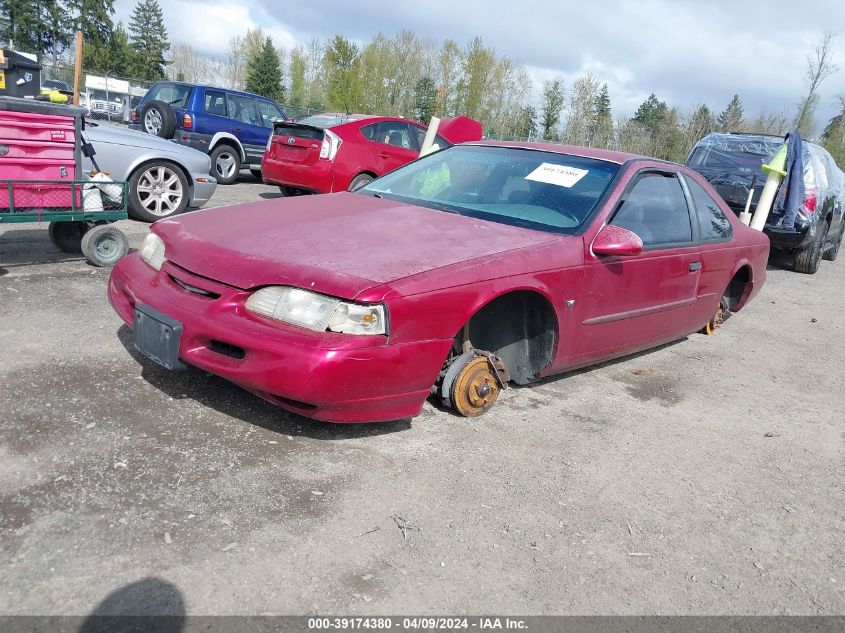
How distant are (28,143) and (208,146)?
7.11 m

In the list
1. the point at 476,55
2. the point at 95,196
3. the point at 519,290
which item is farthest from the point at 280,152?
the point at 476,55

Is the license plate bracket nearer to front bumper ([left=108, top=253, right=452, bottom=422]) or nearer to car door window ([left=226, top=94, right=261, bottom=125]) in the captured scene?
front bumper ([left=108, top=253, right=452, bottom=422])

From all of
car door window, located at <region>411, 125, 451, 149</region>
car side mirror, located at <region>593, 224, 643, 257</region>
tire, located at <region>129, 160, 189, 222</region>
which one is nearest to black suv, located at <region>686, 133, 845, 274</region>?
car door window, located at <region>411, 125, 451, 149</region>

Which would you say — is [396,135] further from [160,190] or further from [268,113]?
[160,190]

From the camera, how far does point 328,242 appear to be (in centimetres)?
320

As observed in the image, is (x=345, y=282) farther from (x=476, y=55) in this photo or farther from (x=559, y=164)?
(x=476, y=55)

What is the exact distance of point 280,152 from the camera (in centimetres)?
1058

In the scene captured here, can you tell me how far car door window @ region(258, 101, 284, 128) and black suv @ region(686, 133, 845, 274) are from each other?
24.8ft

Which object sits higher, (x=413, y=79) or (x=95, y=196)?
(x=413, y=79)

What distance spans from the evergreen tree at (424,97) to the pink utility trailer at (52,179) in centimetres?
3808

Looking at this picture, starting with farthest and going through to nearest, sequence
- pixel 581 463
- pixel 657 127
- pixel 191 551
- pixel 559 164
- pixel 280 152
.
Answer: pixel 657 127, pixel 280 152, pixel 559 164, pixel 581 463, pixel 191 551

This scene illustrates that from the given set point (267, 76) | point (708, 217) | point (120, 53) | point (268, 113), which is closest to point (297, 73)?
point (267, 76)

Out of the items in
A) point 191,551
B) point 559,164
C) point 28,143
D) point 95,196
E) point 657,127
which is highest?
point 657,127

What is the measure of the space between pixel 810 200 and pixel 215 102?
958 cm
